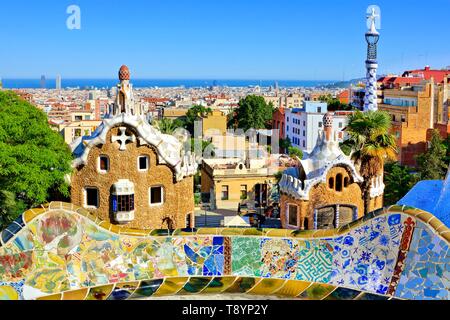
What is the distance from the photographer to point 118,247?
9.59m

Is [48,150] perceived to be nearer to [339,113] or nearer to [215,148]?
[215,148]

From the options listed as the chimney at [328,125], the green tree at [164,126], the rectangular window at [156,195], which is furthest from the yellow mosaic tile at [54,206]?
the green tree at [164,126]

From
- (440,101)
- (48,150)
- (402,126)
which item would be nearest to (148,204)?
(48,150)

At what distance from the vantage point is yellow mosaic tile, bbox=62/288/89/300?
909 centimetres

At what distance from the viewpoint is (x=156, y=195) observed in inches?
832

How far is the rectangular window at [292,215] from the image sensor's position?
21.0m

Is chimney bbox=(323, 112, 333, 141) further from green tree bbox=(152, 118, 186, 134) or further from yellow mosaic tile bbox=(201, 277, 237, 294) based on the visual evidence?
yellow mosaic tile bbox=(201, 277, 237, 294)

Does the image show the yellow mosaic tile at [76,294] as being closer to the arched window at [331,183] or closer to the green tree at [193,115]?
the arched window at [331,183]

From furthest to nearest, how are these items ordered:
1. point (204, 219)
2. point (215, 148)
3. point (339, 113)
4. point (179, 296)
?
1. point (339, 113)
2. point (215, 148)
3. point (204, 219)
4. point (179, 296)

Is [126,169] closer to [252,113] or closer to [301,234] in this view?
[301,234]

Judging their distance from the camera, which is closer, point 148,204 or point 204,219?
point 148,204

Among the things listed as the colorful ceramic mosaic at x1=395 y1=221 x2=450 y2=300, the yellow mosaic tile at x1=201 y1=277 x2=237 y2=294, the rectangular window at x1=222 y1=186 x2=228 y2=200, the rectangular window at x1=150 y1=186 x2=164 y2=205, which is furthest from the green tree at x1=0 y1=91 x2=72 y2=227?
the rectangular window at x1=222 y1=186 x2=228 y2=200
